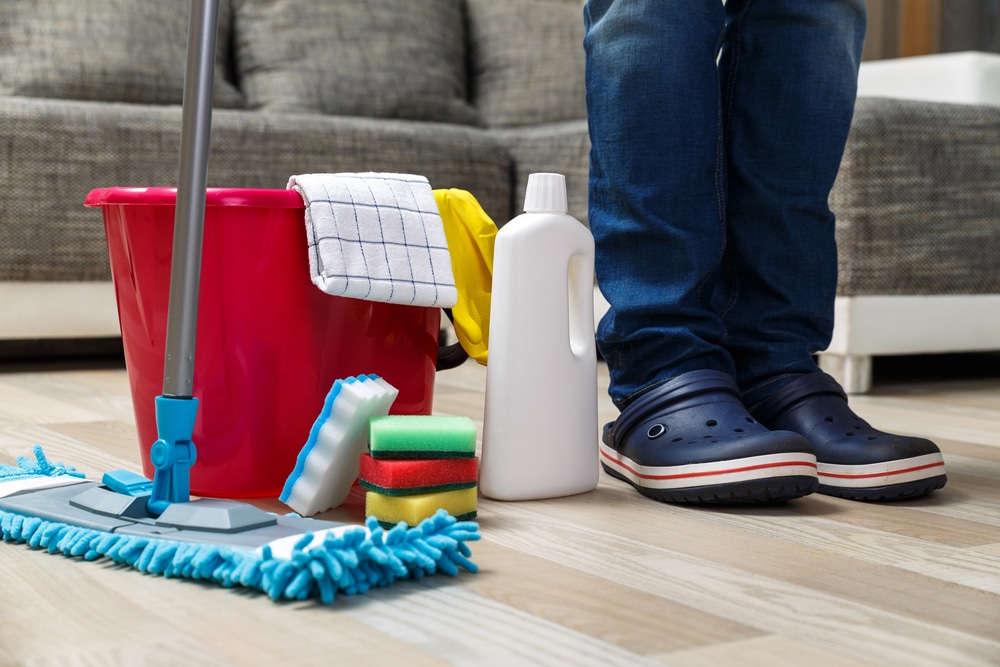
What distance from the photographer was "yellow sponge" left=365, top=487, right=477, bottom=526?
0.78 metres

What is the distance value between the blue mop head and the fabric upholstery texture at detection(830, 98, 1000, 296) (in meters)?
1.18

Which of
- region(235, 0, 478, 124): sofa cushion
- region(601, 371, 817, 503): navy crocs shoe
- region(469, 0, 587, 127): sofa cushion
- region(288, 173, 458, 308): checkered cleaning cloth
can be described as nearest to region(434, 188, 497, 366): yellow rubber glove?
region(288, 173, 458, 308): checkered cleaning cloth

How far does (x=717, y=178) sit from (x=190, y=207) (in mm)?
493

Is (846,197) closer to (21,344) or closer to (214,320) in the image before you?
(214,320)

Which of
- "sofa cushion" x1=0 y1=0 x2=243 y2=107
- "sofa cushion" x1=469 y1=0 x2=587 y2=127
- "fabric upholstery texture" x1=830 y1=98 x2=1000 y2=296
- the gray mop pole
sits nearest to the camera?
the gray mop pole

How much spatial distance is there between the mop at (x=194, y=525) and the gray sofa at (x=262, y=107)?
1187 millimetres

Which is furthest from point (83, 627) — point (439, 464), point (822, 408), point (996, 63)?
point (996, 63)

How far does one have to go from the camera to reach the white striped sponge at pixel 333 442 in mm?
842

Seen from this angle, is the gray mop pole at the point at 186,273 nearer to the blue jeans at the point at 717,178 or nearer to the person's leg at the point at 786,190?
the blue jeans at the point at 717,178

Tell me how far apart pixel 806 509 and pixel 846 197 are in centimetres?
91

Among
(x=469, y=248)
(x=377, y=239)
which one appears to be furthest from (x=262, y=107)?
(x=377, y=239)

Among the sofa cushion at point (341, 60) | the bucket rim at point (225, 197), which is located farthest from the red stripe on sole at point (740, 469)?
the sofa cushion at point (341, 60)

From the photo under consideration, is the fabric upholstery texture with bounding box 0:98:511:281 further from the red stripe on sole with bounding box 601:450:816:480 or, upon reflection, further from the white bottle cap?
the red stripe on sole with bounding box 601:450:816:480

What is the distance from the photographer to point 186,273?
75 cm
